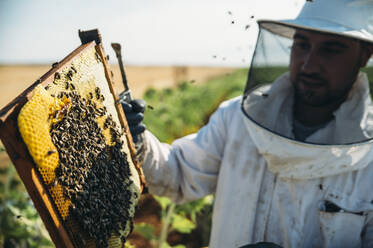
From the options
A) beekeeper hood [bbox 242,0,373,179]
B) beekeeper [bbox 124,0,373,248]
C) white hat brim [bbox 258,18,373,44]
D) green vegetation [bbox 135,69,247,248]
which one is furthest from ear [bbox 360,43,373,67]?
green vegetation [bbox 135,69,247,248]

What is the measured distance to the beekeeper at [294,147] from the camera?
7.97 ft

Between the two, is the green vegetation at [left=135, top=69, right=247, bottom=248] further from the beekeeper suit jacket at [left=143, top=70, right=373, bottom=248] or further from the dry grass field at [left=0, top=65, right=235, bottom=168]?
the dry grass field at [left=0, top=65, right=235, bottom=168]

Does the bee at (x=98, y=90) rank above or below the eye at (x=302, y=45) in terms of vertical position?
below

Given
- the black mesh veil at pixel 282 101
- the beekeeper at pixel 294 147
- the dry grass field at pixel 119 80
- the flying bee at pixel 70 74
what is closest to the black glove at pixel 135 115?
the beekeeper at pixel 294 147

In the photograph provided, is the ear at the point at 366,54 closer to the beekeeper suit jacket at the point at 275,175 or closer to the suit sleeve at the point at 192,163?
the beekeeper suit jacket at the point at 275,175

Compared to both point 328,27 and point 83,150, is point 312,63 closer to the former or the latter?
point 328,27

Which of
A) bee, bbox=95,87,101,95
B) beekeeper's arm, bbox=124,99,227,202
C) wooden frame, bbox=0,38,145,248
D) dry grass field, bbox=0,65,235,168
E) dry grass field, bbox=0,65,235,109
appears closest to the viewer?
wooden frame, bbox=0,38,145,248

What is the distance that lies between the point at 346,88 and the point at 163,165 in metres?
1.91

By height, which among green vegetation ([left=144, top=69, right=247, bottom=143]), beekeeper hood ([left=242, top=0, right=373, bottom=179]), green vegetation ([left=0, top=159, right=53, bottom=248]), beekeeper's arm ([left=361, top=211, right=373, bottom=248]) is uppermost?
beekeeper hood ([left=242, top=0, right=373, bottom=179])

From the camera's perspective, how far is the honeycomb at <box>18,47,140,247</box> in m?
1.52

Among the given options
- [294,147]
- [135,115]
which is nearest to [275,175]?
[294,147]

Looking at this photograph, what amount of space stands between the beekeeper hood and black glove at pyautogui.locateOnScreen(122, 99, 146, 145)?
95 centimetres

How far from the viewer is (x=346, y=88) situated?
2791mm

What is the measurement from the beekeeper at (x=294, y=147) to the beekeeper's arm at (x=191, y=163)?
0.01 m
